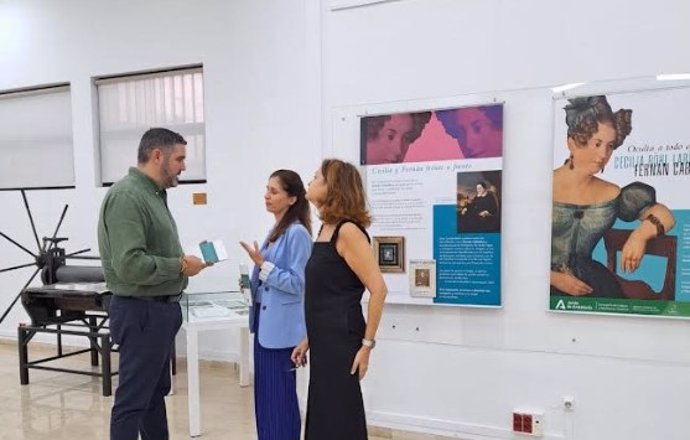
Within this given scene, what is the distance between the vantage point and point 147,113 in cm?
518

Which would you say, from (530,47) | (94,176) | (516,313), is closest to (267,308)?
(516,313)

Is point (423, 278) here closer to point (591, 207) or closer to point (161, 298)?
point (591, 207)

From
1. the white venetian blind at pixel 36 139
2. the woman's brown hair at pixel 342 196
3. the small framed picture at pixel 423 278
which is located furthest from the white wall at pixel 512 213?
the white venetian blind at pixel 36 139

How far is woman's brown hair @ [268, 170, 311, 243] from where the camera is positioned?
8.95 feet

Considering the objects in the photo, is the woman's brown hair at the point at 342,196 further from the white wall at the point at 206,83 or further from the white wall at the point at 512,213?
the white wall at the point at 206,83

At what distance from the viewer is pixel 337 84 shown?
3.35 metres

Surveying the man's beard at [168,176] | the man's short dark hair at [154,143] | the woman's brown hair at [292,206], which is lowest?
the woman's brown hair at [292,206]

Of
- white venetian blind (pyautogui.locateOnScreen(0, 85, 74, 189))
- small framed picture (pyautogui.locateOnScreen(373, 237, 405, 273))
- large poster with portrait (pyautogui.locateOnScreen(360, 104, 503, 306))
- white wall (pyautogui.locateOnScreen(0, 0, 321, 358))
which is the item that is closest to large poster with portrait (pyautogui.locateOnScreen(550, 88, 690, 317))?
large poster with portrait (pyautogui.locateOnScreen(360, 104, 503, 306))

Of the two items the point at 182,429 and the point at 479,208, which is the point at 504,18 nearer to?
the point at 479,208

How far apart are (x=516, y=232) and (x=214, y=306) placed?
6.45ft

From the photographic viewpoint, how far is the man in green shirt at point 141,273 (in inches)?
91.4

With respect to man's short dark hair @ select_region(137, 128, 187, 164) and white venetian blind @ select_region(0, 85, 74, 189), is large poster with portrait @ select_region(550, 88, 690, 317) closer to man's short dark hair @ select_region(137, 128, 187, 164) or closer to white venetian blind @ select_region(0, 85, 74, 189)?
man's short dark hair @ select_region(137, 128, 187, 164)

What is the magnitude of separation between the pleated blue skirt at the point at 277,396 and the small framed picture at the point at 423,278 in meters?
0.84

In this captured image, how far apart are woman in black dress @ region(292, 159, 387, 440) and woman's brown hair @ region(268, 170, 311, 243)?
0.57 metres
